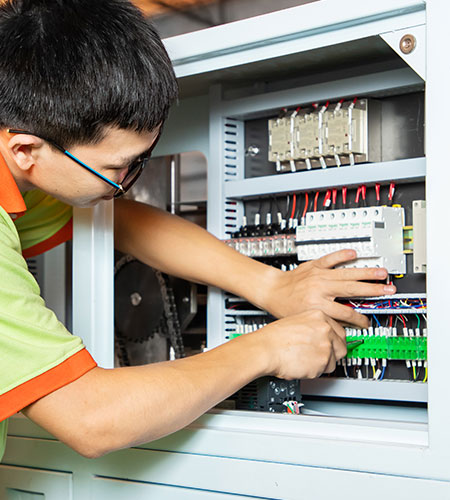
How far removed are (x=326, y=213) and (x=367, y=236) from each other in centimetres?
13

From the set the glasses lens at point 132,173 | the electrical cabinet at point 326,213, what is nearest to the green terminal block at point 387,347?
the electrical cabinet at point 326,213

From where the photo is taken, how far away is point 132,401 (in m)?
1.08

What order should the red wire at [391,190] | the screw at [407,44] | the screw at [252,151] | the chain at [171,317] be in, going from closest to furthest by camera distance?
the screw at [407,44] → the red wire at [391,190] → the screw at [252,151] → the chain at [171,317]

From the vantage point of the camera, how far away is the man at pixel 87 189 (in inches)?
41.2

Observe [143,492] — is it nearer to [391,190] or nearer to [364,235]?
[364,235]

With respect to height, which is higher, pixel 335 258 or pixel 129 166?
pixel 129 166

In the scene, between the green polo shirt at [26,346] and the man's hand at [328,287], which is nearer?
the green polo shirt at [26,346]

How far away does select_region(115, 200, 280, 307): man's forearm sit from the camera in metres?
1.55

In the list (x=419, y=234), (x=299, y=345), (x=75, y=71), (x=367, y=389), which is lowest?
(x=367, y=389)

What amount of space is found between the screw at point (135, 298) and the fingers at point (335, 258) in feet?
2.45

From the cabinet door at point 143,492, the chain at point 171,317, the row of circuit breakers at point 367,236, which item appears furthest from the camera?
the chain at point 171,317

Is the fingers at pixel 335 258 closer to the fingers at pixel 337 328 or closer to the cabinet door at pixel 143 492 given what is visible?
the fingers at pixel 337 328

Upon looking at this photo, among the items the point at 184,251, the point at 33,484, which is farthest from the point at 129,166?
the point at 33,484

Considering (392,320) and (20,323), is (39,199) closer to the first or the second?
(20,323)
